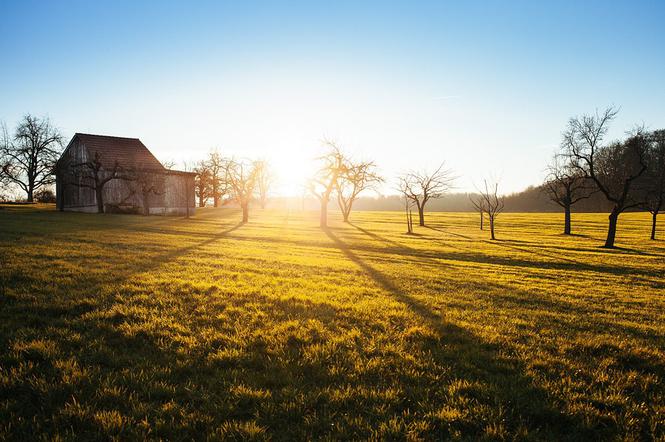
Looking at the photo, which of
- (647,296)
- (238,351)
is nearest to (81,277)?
(238,351)

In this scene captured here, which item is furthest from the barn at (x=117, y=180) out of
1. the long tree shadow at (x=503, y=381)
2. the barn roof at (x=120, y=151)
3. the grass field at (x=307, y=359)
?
the long tree shadow at (x=503, y=381)

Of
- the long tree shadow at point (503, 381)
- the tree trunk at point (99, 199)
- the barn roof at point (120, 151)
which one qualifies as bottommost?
the long tree shadow at point (503, 381)

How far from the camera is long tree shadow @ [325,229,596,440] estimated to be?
3.59 metres

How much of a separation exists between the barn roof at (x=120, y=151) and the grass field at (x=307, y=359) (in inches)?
1478

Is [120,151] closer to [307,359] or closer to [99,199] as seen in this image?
[99,199]

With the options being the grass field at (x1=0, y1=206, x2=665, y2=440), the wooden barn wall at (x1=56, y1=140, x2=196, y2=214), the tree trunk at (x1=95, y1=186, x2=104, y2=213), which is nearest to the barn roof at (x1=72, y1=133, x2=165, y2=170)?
the wooden barn wall at (x1=56, y1=140, x2=196, y2=214)

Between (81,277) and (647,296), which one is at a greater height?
(81,277)

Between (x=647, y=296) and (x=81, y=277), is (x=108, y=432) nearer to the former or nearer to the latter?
(x=81, y=277)

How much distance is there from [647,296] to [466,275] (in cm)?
565

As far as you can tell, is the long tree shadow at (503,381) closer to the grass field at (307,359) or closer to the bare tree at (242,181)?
the grass field at (307,359)

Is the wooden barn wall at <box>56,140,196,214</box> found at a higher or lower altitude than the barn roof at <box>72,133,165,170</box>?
lower

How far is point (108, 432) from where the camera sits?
3.18 meters

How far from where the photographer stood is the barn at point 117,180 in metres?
39.6

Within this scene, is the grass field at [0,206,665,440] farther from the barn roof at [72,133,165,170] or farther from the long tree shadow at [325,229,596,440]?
the barn roof at [72,133,165,170]
